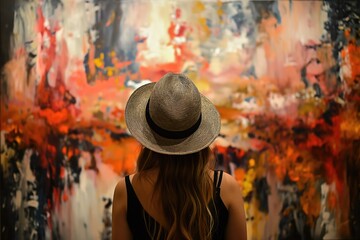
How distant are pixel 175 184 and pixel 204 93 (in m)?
1.12

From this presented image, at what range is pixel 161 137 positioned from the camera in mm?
1436

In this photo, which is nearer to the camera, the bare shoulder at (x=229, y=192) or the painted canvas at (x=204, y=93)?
the bare shoulder at (x=229, y=192)

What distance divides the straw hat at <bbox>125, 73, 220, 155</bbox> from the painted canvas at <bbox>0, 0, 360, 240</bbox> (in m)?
1.01

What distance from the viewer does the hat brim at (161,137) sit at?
4.60 feet

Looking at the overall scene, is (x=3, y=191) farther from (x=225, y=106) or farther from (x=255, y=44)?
(x=255, y=44)

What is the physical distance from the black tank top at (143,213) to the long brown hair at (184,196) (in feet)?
0.06

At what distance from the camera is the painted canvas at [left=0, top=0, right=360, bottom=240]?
247cm

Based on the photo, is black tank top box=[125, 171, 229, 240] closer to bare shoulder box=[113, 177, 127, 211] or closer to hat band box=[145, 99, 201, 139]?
bare shoulder box=[113, 177, 127, 211]

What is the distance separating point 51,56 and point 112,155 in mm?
599

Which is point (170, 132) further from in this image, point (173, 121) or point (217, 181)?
point (217, 181)

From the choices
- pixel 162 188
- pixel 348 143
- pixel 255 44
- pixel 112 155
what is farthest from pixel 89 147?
pixel 348 143

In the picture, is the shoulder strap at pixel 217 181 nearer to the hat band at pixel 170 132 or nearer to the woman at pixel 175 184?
the woman at pixel 175 184

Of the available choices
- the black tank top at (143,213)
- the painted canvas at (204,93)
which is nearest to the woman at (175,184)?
the black tank top at (143,213)

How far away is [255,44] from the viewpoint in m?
2.49
